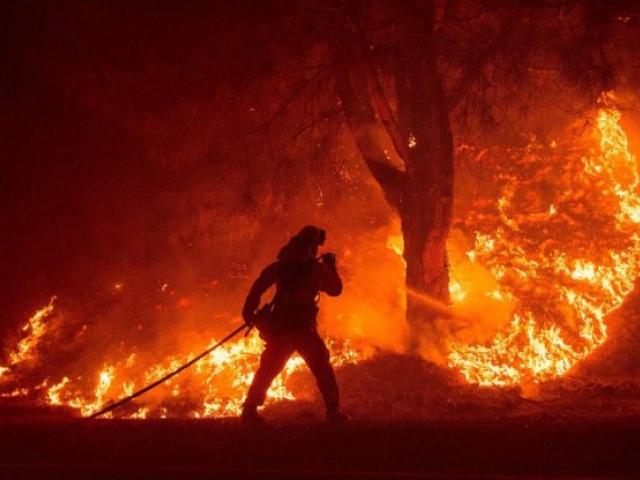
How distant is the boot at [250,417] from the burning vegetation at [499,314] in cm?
194

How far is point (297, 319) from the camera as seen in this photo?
5398mm

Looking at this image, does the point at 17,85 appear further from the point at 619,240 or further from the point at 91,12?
the point at 619,240

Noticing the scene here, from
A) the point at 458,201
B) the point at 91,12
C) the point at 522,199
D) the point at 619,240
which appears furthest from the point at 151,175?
the point at 619,240

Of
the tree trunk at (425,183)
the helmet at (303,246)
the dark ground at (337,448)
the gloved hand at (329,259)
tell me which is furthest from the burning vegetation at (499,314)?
the helmet at (303,246)

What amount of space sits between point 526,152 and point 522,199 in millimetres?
1020

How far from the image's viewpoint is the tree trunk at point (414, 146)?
7488 millimetres

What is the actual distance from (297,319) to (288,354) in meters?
0.35

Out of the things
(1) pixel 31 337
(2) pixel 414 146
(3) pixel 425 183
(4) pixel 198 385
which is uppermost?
(2) pixel 414 146

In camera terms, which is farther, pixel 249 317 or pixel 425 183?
pixel 425 183

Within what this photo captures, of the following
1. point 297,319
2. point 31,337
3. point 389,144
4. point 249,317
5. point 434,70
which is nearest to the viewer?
point 297,319

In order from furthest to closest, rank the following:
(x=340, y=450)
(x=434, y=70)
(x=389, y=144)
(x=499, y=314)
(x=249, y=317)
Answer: (x=389, y=144), (x=499, y=314), (x=434, y=70), (x=249, y=317), (x=340, y=450)

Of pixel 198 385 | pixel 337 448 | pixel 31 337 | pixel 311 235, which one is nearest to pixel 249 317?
pixel 311 235

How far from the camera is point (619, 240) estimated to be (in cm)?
858

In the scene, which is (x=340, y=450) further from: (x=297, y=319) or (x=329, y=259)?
(x=329, y=259)
